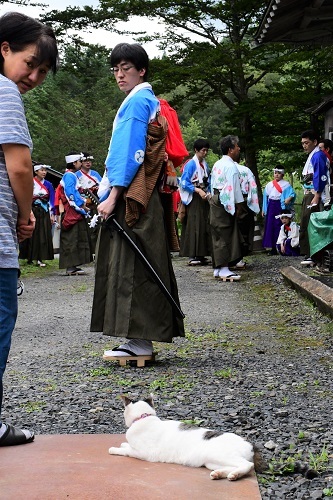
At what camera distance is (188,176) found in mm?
15680

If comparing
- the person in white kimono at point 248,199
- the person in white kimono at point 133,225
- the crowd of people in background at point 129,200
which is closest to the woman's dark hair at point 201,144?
the person in white kimono at point 248,199

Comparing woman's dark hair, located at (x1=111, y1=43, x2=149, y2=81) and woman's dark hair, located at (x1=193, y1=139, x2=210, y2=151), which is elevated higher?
woman's dark hair, located at (x1=193, y1=139, x2=210, y2=151)

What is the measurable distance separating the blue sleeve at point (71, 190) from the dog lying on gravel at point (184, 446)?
36.5ft

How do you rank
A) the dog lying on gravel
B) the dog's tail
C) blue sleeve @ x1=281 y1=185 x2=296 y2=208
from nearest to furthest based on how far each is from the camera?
the dog lying on gravel → the dog's tail → blue sleeve @ x1=281 y1=185 x2=296 y2=208

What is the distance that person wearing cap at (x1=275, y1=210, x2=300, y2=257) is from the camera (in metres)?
16.8

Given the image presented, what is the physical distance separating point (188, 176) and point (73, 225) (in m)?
2.37

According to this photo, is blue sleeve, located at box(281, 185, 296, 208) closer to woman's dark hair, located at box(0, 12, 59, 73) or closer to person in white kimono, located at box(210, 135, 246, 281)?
person in white kimono, located at box(210, 135, 246, 281)

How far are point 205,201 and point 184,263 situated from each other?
1.45m

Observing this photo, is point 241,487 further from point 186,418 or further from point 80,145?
point 80,145

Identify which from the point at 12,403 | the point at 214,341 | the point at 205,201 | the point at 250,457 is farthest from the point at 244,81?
the point at 250,457

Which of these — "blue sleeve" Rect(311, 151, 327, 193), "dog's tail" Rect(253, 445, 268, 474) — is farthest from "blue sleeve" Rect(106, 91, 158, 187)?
"blue sleeve" Rect(311, 151, 327, 193)

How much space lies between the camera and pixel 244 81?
20.7 meters

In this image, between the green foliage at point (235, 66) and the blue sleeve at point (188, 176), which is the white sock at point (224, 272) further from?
the green foliage at point (235, 66)

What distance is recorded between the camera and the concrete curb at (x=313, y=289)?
822 centimetres
